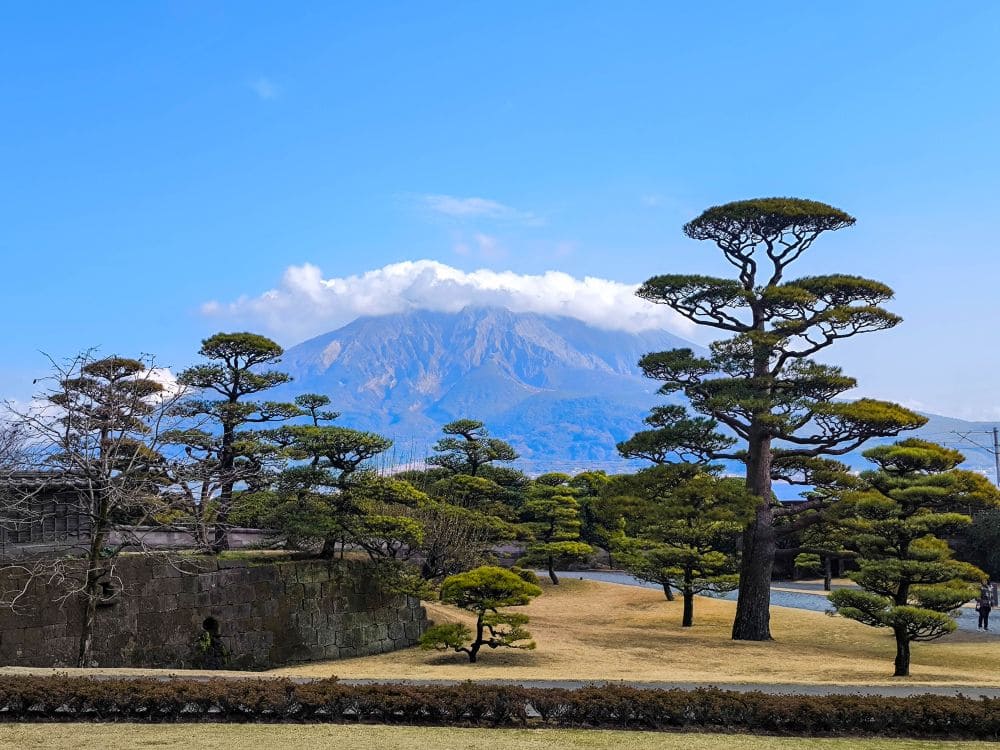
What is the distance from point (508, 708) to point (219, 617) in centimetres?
1000

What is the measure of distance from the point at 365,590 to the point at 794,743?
13.2 meters

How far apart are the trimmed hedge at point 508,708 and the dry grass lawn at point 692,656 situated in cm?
407

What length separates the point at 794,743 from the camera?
8719 millimetres

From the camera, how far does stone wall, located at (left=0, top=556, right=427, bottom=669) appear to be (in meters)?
15.4

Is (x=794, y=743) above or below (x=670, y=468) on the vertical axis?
below

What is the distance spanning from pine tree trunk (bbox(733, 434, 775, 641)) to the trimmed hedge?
1065 centimetres

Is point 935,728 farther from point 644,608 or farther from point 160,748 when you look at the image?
point 644,608

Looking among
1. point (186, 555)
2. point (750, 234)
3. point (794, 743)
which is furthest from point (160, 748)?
point (750, 234)

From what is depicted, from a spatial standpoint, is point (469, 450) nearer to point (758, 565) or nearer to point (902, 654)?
point (758, 565)

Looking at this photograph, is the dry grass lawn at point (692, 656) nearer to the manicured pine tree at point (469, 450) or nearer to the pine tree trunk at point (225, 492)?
the pine tree trunk at point (225, 492)

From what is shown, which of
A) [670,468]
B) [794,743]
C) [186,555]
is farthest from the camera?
[670,468]

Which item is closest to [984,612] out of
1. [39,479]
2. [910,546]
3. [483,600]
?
[910,546]

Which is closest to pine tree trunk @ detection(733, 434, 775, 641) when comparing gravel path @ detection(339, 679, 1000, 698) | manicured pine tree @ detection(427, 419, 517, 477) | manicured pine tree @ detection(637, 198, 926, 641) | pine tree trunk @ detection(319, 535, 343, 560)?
manicured pine tree @ detection(637, 198, 926, 641)

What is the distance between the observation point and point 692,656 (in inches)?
706
